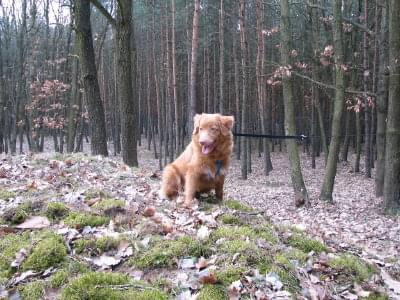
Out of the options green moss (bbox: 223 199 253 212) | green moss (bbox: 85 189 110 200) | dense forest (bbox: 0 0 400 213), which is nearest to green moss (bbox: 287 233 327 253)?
green moss (bbox: 223 199 253 212)

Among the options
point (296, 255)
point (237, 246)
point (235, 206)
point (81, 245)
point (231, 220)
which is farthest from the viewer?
point (235, 206)

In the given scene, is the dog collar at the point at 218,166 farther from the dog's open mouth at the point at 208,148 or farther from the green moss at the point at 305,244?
the green moss at the point at 305,244

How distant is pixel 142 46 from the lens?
131 ft

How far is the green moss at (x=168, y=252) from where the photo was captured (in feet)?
13.3

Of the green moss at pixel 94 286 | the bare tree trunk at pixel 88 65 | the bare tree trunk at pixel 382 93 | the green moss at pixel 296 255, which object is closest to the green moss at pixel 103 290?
the green moss at pixel 94 286

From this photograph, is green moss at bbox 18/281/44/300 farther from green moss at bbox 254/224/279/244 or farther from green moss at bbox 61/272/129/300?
green moss at bbox 254/224/279/244

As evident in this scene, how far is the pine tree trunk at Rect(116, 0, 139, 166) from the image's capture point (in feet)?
38.7

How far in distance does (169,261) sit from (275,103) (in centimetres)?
3463

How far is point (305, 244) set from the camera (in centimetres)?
489

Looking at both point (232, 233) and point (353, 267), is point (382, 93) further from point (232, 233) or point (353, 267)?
point (232, 233)

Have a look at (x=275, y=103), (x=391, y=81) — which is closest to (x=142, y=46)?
(x=275, y=103)

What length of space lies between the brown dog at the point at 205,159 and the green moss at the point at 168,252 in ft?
5.93

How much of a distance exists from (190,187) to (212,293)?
2.82 metres

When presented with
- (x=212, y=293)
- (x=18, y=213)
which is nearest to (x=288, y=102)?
(x=18, y=213)
